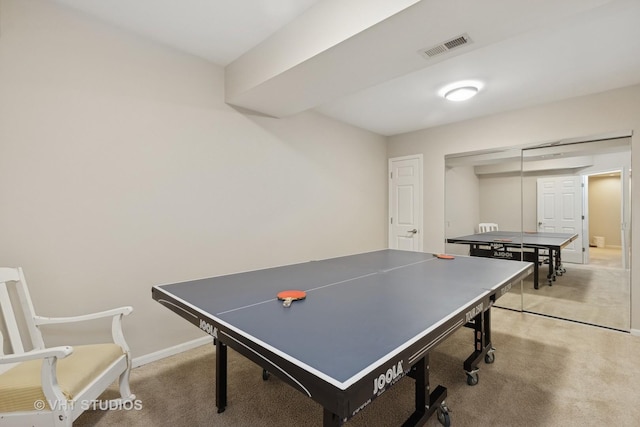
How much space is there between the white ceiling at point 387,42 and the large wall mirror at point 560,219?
0.83 metres

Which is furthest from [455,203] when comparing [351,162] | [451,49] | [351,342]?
[351,342]

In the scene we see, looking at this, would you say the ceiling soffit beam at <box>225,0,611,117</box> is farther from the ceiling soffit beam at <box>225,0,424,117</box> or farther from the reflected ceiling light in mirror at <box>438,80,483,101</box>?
the reflected ceiling light in mirror at <box>438,80,483,101</box>

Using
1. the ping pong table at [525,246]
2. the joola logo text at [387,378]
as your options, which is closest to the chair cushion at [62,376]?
the joola logo text at [387,378]

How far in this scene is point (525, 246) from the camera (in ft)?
12.7

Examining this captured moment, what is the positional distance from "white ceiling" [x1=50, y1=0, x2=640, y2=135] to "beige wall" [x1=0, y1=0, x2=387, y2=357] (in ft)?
0.83

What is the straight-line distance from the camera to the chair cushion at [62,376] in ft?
4.47

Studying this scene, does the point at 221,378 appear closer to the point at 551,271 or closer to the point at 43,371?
the point at 43,371

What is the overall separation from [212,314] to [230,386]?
1090 millimetres

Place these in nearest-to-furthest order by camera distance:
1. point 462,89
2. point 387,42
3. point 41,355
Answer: point 41,355, point 387,42, point 462,89

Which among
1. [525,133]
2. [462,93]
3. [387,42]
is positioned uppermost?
[462,93]

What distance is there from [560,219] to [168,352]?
4652 mm

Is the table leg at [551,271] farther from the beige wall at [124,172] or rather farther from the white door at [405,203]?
the beige wall at [124,172]

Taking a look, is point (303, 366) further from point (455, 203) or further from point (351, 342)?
point (455, 203)

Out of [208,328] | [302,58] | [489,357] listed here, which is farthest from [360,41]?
[489,357]
